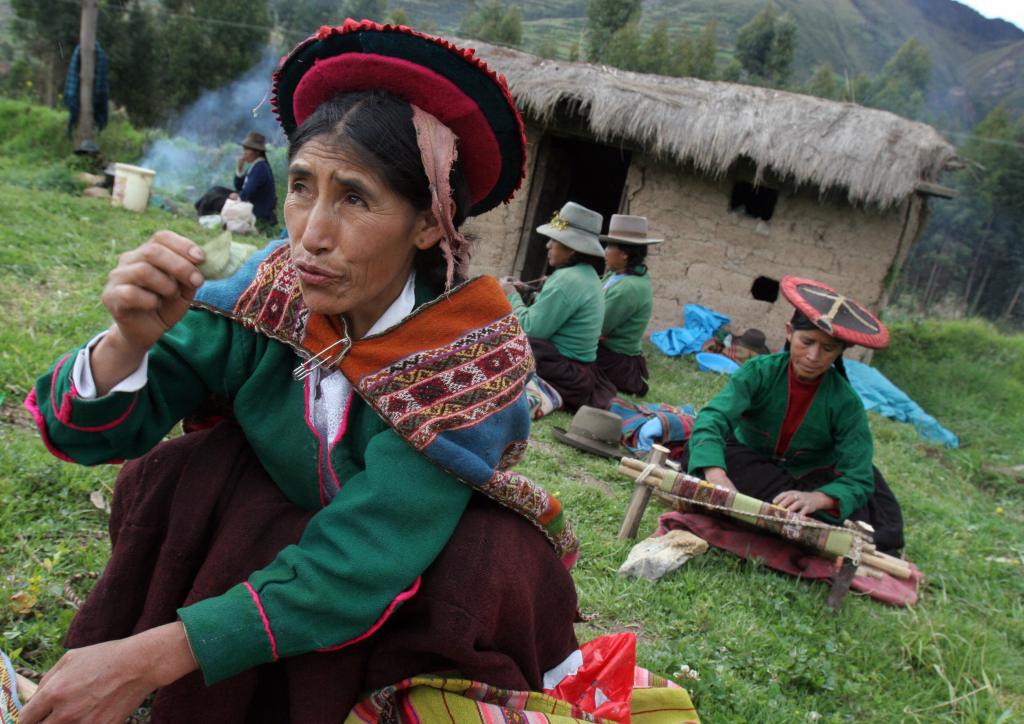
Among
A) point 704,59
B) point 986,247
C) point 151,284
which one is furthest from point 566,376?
point 704,59

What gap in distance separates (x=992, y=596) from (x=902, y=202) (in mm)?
5532

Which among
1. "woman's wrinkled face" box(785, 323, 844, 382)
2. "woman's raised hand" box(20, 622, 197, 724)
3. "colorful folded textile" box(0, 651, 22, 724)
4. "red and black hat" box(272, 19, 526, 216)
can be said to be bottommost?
"colorful folded textile" box(0, 651, 22, 724)

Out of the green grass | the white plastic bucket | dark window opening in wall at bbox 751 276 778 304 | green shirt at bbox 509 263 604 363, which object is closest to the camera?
the green grass

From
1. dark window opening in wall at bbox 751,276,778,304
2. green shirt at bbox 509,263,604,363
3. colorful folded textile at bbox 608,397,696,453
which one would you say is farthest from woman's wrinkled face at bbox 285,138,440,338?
dark window opening in wall at bbox 751,276,778,304

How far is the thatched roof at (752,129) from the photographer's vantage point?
26.6 ft

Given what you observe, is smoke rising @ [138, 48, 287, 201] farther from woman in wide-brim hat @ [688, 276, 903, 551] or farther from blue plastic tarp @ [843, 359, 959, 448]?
woman in wide-brim hat @ [688, 276, 903, 551]

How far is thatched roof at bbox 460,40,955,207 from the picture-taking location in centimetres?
812

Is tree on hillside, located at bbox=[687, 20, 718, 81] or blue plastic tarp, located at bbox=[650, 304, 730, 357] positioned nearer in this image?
blue plastic tarp, located at bbox=[650, 304, 730, 357]

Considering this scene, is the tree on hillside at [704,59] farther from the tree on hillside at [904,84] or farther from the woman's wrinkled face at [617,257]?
the woman's wrinkled face at [617,257]

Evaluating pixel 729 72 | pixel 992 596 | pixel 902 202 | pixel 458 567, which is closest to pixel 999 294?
pixel 729 72

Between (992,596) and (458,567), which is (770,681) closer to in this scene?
(458,567)

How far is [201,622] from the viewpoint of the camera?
132cm

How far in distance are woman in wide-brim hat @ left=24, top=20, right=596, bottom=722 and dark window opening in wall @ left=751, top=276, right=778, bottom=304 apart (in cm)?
823

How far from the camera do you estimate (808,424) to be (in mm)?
3740
